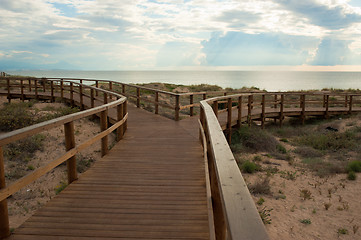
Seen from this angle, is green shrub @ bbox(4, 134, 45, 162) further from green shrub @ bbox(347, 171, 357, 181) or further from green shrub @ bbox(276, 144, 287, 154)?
green shrub @ bbox(347, 171, 357, 181)

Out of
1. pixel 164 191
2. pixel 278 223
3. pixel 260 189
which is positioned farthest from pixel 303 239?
pixel 164 191

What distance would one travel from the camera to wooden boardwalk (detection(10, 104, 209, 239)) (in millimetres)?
2846

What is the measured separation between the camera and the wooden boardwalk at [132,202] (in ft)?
9.34

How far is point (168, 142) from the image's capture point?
22.9 feet

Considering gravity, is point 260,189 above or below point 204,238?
below

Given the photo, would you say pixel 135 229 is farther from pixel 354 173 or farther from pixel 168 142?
pixel 354 173

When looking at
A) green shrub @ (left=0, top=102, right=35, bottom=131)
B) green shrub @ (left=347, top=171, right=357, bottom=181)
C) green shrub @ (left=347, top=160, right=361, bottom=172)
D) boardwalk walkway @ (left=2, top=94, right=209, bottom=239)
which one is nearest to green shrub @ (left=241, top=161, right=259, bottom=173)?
boardwalk walkway @ (left=2, top=94, right=209, bottom=239)

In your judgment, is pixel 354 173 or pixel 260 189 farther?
pixel 354 173

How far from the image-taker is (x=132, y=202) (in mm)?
3551

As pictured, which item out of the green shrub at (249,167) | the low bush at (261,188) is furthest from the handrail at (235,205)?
the green shrub at (249,167)

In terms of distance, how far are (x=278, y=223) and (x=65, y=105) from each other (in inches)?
523

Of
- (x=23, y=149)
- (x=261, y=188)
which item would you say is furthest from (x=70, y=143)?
(x=23, y=149)

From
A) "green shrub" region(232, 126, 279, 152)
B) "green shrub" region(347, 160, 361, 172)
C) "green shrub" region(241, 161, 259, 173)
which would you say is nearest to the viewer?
"green shrub" region(347, 160, 361, 172)

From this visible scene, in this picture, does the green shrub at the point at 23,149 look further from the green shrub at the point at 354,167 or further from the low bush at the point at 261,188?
the green shrub at the point at 354,167
